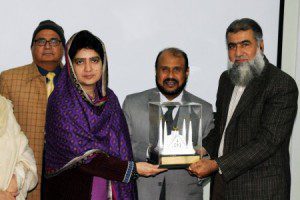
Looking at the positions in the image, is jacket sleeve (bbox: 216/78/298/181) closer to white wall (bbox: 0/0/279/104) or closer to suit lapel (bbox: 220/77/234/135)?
suit lapel (bbox: 220/77/234/135)

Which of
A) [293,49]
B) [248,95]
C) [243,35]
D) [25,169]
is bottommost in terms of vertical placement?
[25,169]

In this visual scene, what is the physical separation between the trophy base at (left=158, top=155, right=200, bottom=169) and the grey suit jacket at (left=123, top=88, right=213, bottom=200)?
0.78ft

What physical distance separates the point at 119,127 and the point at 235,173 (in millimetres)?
774

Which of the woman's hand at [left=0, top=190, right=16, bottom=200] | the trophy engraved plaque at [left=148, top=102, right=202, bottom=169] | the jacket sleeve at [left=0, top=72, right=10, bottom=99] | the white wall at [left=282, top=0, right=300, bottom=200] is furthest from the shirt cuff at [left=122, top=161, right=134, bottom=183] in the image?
the white wall at [left=282, top=0, right=300, bottom=200]

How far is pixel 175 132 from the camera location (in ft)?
9.14

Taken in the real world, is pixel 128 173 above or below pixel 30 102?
below

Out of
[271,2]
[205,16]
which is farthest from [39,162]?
[271,2]

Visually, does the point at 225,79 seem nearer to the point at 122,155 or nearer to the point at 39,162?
the point at 122,155

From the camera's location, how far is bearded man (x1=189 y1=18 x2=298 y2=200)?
2779 mm

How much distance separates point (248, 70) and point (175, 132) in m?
0.61

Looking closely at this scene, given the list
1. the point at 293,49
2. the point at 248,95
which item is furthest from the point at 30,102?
the point at 293,49

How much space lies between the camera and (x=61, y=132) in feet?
8.59

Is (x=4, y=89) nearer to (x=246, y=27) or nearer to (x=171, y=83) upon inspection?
(x=171, y=83)

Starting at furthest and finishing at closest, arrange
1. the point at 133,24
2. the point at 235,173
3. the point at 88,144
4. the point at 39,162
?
the point at 133,24 < the point at 39,162 < the point at 235,173 < the point at 88,144
